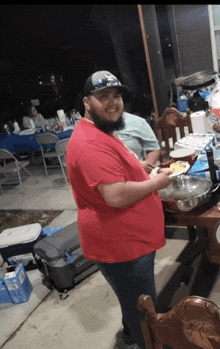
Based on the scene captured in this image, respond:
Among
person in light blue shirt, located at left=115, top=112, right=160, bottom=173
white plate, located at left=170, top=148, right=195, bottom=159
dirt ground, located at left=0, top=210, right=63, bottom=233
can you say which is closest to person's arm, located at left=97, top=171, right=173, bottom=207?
white plate, located at left=170, top=148, right=195, bottom=159

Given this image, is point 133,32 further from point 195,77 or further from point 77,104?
point 77,104

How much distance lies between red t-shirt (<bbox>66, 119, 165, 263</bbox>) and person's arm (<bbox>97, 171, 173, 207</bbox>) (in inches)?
1.0

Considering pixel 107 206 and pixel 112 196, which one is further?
pixel 107 206

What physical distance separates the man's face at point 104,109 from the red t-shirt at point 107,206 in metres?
0.03

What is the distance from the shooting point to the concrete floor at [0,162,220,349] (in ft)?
6.54

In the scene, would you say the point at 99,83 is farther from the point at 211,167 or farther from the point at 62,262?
Answer: the point at 62,262

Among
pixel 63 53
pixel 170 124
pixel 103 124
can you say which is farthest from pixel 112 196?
pixel 63 53

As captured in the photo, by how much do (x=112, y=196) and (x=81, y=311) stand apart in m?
1.39

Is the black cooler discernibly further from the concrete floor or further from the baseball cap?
the baseball cap

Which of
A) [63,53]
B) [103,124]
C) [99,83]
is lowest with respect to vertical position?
[103,124]

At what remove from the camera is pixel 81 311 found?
220cm

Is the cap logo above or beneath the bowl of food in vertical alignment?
above

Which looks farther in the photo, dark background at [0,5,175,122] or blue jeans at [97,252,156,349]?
dark background at [0,5,175,122]

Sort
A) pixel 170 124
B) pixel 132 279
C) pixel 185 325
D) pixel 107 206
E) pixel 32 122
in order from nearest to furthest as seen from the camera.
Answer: pixel 185 325 < pixel 107 206 < pixel 132 279 < pixel 170 124 < pixel 32 122
